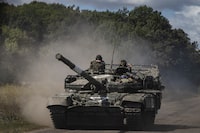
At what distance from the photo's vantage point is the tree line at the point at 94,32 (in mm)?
49844

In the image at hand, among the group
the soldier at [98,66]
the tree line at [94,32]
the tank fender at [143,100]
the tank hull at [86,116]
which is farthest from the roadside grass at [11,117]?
the tree line at [94,32]

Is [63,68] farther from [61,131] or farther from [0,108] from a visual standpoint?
[61,131]

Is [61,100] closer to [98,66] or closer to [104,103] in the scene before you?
[104,103]

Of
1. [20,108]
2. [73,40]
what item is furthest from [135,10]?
[20,108]

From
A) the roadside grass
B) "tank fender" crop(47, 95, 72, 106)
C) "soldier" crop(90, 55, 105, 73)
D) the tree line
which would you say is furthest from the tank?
the tree line

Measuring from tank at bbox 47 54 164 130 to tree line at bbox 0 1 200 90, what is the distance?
71.6ft

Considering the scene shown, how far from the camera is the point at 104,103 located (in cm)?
1875

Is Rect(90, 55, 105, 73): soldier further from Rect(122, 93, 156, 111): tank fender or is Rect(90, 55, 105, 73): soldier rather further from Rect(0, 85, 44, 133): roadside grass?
Rect(0, 85, 44, 133): roadside grass

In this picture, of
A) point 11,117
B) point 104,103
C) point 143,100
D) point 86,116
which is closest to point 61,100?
point 86,116

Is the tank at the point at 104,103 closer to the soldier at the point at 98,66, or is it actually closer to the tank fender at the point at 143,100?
the tank fender at the point at 143,100

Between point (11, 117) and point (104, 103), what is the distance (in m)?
4.14

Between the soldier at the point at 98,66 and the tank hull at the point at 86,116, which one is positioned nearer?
the tank hull at the point at 86,116

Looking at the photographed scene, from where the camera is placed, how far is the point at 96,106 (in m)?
18.5

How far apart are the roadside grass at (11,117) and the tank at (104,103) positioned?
112cm
